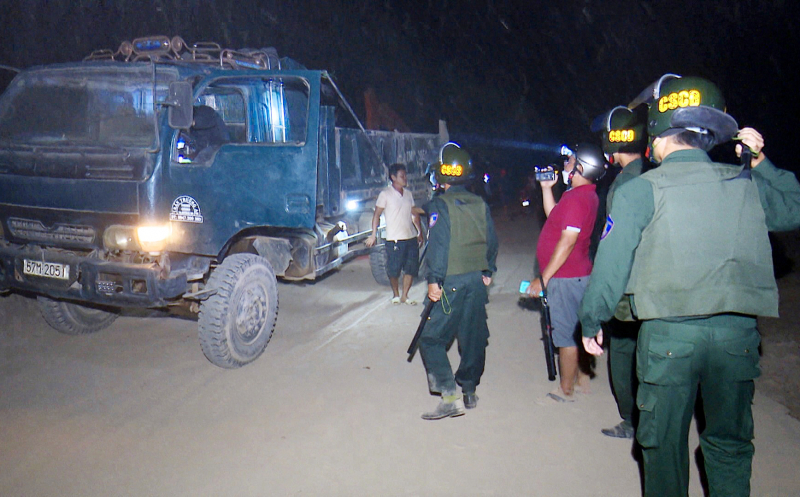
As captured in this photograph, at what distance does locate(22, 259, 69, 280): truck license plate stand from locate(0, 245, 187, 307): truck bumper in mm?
24

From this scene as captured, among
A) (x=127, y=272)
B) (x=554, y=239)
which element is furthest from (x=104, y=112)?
(x=554, y=239)

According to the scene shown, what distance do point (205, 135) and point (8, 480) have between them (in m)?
2.98

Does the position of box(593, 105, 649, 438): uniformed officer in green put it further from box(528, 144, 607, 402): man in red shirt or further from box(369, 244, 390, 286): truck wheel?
box(369, 244, 390, 286): truck wheel

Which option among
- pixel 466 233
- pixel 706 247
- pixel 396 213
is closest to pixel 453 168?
pixel 466 233

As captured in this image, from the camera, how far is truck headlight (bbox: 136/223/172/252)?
4703mm

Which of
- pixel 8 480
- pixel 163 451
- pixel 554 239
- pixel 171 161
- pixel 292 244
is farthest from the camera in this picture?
pixel 292 244

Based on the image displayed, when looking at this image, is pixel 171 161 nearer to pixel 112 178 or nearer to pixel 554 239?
pixel 112 178

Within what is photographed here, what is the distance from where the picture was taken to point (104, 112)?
5.06 m

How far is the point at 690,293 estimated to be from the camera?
2.56 metres

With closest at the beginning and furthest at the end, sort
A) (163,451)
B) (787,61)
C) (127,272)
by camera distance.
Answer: (163,451) < (127,272) < (787,61)

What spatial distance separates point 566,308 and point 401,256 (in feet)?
10.6

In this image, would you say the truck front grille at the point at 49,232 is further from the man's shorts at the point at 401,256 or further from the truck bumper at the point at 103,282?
the man's shorts at the point at 401,256

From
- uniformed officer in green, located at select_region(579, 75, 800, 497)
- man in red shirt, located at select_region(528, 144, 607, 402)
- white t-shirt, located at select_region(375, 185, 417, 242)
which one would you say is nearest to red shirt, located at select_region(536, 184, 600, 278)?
man in red shirt, located at select_region(528, 144, 607, 402)

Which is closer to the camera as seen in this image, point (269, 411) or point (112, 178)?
point (269, 411)
